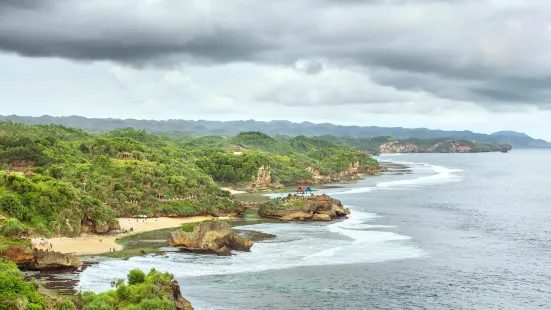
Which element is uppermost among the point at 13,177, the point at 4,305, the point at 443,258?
the point at 13,177

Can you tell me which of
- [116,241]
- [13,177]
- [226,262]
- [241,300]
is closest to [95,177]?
[13,177]

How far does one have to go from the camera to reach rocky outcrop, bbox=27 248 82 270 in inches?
2719

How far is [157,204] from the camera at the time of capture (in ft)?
399

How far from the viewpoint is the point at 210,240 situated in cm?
8644

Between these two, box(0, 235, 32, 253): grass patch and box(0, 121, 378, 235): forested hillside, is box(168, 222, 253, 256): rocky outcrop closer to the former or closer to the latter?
box(0, 121, 378, 235): forested hillside

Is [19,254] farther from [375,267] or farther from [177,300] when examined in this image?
[375,267]

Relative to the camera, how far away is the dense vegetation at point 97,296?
43.6 metres

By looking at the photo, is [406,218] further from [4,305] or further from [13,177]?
[4,305]

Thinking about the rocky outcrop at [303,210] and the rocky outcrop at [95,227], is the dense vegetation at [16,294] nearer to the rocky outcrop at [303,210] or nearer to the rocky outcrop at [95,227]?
the rocky outcrop at [95,227]

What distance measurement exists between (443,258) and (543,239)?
31.3m

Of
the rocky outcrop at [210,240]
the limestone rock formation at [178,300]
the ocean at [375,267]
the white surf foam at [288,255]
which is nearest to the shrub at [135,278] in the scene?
the limestone rock formation at [178,300]

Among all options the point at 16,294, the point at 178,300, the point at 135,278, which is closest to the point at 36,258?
the point at 135,278

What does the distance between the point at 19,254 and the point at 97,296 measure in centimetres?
2544

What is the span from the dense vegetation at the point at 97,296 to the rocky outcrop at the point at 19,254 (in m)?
14.9
